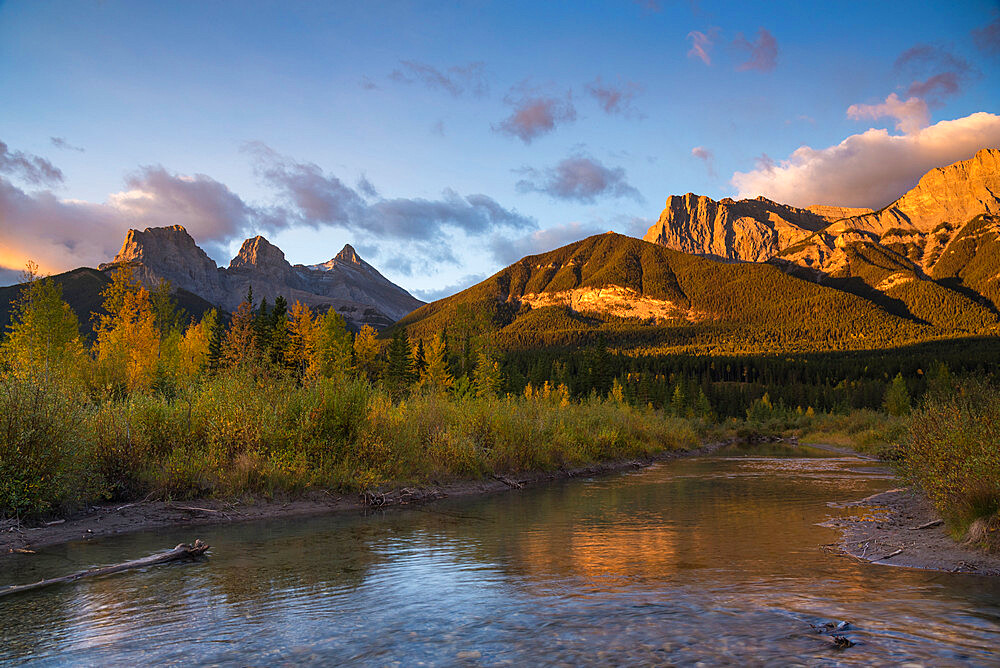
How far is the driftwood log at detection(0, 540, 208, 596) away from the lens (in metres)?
9.92

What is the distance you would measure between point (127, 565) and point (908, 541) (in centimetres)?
1685

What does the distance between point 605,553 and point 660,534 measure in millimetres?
3088

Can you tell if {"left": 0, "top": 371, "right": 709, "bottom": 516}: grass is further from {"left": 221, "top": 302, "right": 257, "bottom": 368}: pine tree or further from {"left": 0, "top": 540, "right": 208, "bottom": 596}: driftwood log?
{"left": 221, "top": 302, "right": 257, "bottom": 368}: pine tree

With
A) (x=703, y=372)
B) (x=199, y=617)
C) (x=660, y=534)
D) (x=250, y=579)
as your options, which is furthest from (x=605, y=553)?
(x=703, y=372)

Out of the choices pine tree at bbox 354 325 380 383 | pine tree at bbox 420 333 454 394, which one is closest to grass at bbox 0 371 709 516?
pine tree at bbox 420 333 454 394

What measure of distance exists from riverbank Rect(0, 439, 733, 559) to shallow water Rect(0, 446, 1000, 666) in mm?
1027

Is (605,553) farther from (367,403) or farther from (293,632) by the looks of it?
(367,403)

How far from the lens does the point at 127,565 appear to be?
11445mm

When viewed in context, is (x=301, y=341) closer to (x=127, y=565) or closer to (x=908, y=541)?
(x=127, y=565)

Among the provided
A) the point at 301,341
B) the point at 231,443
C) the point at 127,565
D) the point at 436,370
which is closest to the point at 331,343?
the point at 301,341

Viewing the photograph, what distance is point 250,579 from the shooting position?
10.7m

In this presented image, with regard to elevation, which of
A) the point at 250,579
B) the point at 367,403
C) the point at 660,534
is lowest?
the point at 660,534

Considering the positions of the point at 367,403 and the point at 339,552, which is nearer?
the point at 339,552

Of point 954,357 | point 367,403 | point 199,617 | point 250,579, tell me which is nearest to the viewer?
point 199,617
